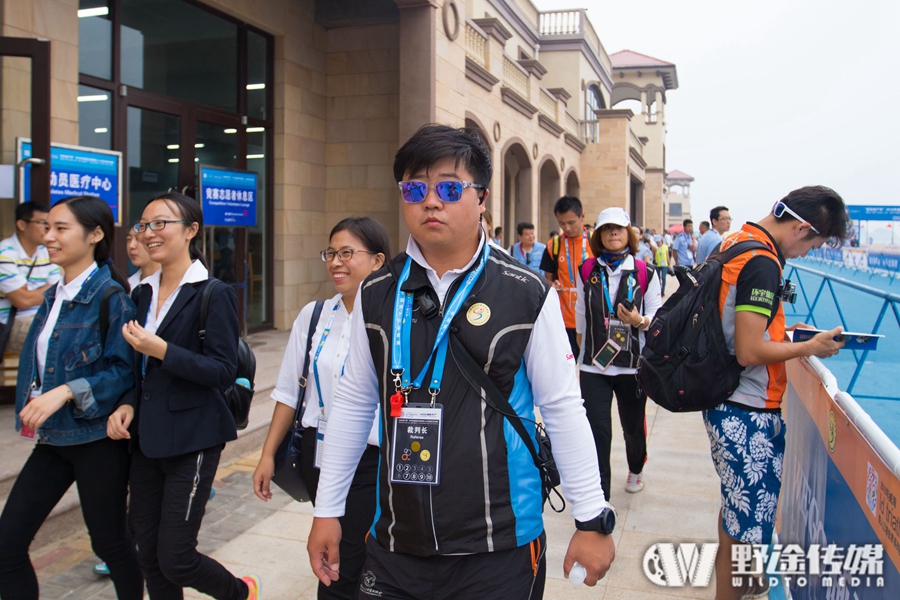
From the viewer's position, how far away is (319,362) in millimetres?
3135

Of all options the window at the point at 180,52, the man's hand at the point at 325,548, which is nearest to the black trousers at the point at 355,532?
the man's hand at the point at 325,548

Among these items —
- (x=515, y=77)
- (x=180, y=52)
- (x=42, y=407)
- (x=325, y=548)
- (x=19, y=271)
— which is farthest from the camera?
(x=515, y=77)

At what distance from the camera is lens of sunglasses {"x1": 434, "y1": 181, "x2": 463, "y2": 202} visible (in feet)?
6.83

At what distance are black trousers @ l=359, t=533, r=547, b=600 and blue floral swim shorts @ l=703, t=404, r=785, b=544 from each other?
5.15 feet

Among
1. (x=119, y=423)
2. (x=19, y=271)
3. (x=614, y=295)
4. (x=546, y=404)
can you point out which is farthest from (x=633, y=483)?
(x=19, y=271)

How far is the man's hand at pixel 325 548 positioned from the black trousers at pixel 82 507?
1.43 meters

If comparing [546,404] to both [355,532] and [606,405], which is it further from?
[606,405]

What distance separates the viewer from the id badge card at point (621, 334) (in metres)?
4.91

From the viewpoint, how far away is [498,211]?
1617 cm

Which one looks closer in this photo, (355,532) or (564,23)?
(355,532)

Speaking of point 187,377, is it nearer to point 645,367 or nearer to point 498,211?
point 645,367

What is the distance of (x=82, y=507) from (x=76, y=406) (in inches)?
18.1

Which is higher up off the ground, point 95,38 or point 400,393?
point 95,38

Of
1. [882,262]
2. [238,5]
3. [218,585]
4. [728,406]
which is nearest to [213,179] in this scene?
[238,5]
